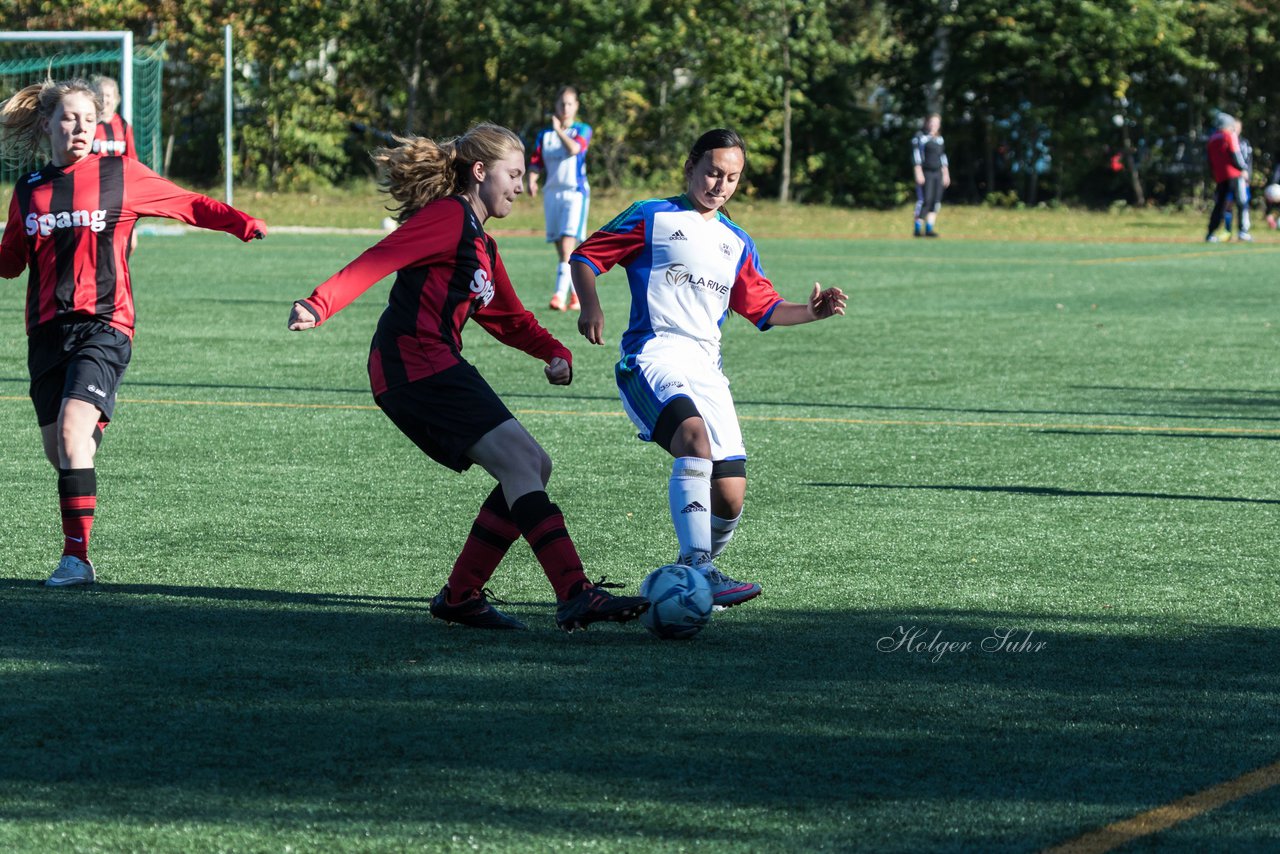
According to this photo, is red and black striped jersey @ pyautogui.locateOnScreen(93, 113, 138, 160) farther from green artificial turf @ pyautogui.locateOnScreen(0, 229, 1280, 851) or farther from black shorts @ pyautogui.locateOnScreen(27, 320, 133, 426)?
black shorts @ pyautogui.locateOnScreen(27, 320, 133, 426)

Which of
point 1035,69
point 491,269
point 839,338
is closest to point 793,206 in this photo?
point 1035,69

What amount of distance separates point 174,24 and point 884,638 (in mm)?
39812

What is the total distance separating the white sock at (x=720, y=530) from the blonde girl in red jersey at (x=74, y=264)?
1757 mm

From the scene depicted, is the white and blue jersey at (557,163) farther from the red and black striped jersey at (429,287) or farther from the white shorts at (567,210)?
the red and black striped jersey at (429,287)

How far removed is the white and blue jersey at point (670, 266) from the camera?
6012mm

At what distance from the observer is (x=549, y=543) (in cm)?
548

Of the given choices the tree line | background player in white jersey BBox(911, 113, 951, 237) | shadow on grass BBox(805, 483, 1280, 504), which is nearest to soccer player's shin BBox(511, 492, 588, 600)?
shadow on grass BBox(805, 483, 1280, 504)

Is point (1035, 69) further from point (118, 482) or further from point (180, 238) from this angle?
point (118, 482)

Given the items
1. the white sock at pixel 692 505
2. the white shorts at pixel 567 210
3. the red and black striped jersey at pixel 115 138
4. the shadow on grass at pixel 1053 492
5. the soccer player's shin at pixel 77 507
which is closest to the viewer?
the white sock at pixel 692 505

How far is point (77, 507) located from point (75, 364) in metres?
0.46

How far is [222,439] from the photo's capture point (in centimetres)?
953

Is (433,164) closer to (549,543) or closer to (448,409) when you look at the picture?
(448,409)

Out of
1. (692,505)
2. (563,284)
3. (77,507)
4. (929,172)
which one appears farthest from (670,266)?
(929,172)

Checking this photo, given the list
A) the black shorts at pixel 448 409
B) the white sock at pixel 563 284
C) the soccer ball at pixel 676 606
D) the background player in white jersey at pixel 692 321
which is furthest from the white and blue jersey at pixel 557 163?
the soccer ball at pixel 676 606
